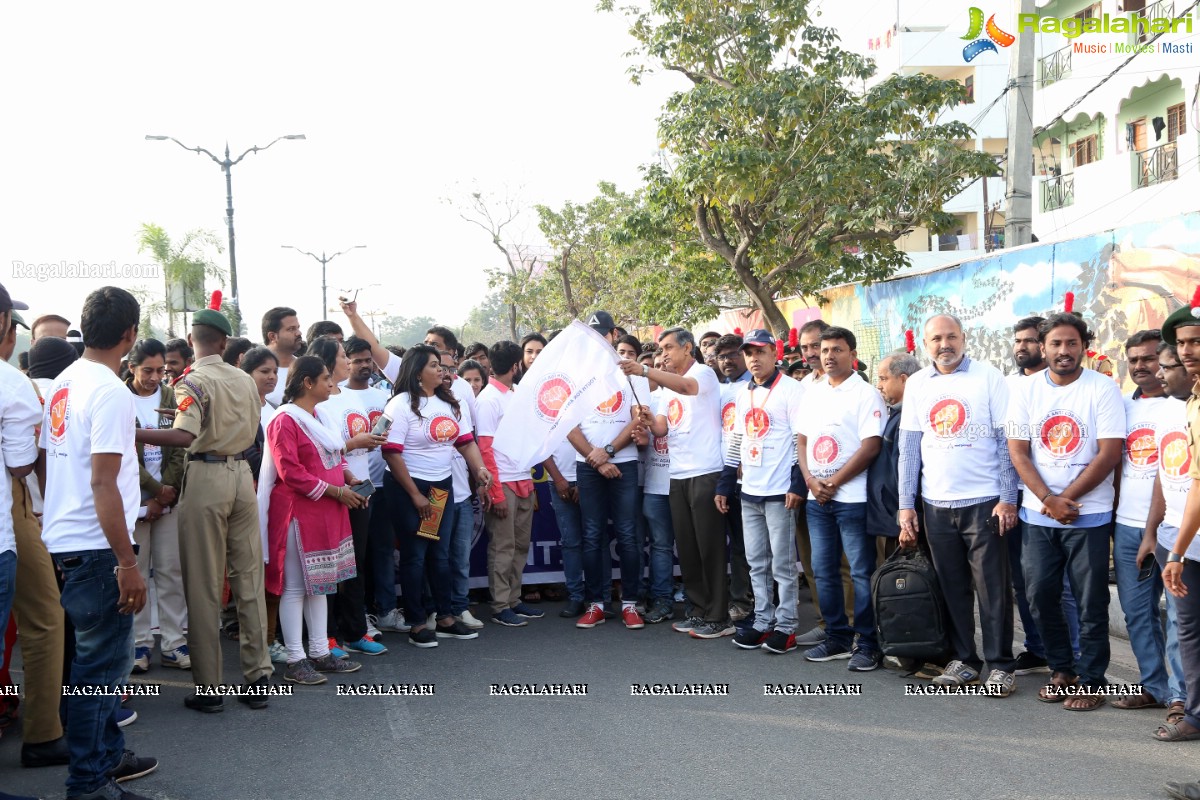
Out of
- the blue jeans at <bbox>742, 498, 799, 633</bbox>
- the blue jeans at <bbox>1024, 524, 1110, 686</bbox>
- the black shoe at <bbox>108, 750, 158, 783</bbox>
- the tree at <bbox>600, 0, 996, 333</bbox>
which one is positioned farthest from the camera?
the tree at <bbox>600, 0, 996, 333</bbox>

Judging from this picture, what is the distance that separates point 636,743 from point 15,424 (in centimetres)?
320

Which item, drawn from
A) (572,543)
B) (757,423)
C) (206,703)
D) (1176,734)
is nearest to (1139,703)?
(1176,734)

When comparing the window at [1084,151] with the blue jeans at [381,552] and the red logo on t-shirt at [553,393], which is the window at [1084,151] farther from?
the blue jeans at [381,552]

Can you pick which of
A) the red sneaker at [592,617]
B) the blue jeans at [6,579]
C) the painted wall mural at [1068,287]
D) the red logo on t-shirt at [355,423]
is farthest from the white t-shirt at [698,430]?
the painted wall mural at [1068,287]

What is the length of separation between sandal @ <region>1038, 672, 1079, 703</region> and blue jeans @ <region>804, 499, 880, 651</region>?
41.9 inches

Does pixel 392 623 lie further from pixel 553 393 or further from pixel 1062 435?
pixel 1062 435

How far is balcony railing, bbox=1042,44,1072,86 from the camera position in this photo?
84.7 ft

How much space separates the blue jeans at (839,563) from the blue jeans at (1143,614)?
4.92ft

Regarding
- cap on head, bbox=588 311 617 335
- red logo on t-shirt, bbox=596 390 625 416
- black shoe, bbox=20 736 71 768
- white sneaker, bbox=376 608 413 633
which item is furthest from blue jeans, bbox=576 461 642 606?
black shoe, bbox=20 736 71 768

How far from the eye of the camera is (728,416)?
24.5ft

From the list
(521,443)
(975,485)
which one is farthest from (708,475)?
(975,485)

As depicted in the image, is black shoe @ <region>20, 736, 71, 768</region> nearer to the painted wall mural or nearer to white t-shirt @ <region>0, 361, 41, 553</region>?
white t-shirt @ <region>0, 361, 41, 553</region>

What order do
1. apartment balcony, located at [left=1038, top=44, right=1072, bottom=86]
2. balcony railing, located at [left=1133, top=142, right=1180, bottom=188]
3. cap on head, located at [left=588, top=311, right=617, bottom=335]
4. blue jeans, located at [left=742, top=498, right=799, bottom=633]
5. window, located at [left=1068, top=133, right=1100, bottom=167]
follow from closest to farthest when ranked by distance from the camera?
blue jeans, located at [left=742, top=498, right=799, bottom=633]
cap on head, located at [left=588, top=311, right=617, bottom=335]
balcony railing, located at [left=1133, top=142, right=1180, bottom=188]
apartment balcony, located at [left=1038, top=44, right=1072, bottom=86]
window, located at [left=1068, top=133, right=1100, bottom=167]

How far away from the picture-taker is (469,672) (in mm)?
6402
